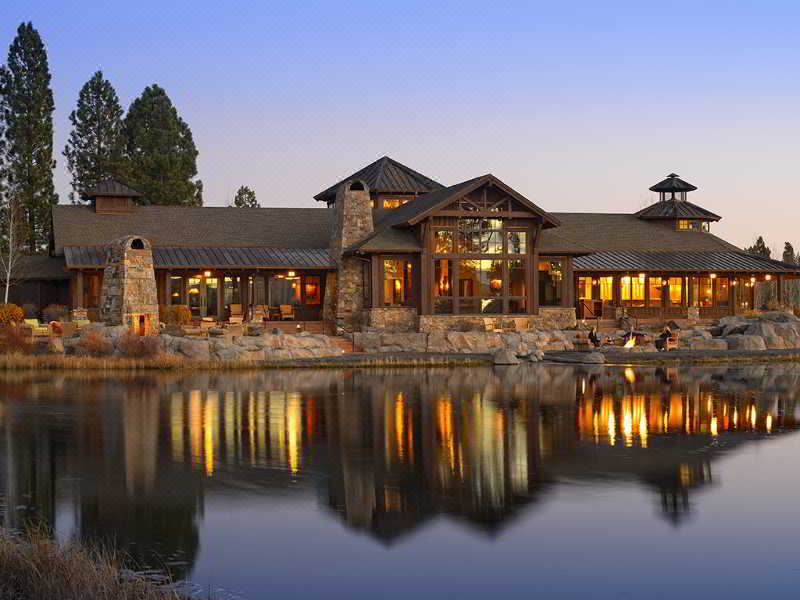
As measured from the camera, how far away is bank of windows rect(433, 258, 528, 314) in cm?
4131

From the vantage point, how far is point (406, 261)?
4225 cm

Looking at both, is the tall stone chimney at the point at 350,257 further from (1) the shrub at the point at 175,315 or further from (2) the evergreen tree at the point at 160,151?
(2) the evergreen tree at the point at 160,151

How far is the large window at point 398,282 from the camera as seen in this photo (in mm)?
42250

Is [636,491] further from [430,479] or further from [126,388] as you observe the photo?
[126,388]

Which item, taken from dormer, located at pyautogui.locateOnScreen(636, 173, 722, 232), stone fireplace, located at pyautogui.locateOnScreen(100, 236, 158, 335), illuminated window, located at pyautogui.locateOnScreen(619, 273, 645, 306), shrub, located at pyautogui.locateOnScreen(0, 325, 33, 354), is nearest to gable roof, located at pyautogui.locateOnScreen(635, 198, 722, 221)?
dormer, located at pyautogui.locateOnScreen(636, 173, 722, 232)

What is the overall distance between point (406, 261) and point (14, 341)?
53.8 ft

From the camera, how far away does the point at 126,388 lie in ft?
85.4

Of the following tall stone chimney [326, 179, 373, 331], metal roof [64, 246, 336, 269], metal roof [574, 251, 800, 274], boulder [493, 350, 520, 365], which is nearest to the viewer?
boulder [493, 350, 520, 365]

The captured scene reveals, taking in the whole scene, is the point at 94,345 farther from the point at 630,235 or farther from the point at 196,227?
the point at 630,235

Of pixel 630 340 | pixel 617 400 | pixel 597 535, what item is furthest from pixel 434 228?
pixel 597 535

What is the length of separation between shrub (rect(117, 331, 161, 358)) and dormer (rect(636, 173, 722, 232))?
3245 cm

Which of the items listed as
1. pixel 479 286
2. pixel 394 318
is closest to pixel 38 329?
pixel 394 318

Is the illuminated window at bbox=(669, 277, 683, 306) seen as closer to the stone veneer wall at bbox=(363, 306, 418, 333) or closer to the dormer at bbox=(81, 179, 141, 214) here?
the stone veneer wall at bbox=(363, 306, 418, 333)

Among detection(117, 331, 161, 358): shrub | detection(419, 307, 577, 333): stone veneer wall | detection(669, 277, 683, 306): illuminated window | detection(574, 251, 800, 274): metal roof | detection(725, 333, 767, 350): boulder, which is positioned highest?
detection(574, 251, 800, 274): metal roof
